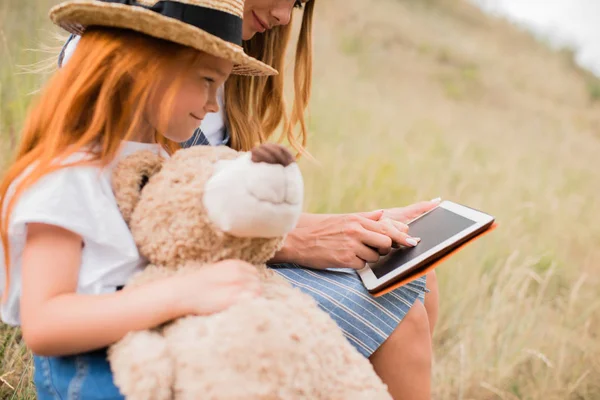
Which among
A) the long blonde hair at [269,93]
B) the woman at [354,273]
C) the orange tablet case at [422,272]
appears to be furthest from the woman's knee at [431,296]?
the long blonde hair at [269,93]

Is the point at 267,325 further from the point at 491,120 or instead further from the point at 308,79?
the point at 491,120

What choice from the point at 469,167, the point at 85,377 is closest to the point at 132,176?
the point at 85,377

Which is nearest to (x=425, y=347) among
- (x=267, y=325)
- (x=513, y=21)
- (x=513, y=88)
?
Result: (x=267, y=325)

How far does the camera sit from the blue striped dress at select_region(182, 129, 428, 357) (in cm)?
121

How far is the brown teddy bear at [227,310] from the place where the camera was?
0.78 m

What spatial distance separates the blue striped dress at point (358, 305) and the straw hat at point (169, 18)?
0.51 meters

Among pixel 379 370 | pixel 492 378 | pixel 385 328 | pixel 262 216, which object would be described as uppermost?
pixel 262 216

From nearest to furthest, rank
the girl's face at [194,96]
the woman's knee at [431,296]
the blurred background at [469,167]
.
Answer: the girl's face at [194,96] → the woman's knee at [431,296] → the blurred background at [469,167]

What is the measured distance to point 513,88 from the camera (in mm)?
7660

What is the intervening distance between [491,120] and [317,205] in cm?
398

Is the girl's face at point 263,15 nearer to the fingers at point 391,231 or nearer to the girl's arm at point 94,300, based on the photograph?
the fingers at point 391,231

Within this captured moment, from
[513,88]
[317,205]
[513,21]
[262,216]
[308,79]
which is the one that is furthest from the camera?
[513,21]

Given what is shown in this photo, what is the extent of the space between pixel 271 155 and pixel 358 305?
0.53 m

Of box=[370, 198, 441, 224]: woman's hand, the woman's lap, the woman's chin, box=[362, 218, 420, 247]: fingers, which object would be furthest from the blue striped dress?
the woman's chin
